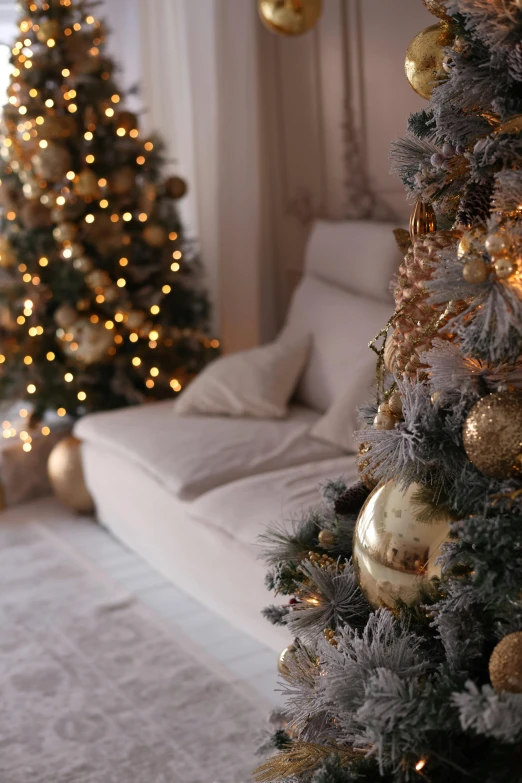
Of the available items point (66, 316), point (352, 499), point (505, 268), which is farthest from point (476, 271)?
point (66, 316)

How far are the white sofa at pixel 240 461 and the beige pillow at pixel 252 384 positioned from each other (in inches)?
1.9

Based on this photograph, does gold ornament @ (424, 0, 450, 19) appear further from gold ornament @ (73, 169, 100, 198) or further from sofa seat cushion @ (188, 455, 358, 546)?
gold ornament @ (73, 169, 100, 198)

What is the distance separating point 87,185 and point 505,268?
102 inches

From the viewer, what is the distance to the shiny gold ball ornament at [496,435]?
39.1 inches

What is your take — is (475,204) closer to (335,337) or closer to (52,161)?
(335,337)

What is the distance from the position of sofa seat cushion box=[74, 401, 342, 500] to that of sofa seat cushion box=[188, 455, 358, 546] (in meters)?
0.10

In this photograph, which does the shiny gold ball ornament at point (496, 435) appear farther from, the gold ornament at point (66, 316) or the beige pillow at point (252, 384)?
the gold ornament at point (66, 316)

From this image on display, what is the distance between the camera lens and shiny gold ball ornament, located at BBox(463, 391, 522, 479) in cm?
99

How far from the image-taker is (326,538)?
136 centimetres

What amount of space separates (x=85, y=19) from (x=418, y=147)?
267 centimetres

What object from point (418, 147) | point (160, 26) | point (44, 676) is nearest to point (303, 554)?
point (418, 147)

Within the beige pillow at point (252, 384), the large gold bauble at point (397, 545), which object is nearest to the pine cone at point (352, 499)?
the large gold bauble at point (397, 545)

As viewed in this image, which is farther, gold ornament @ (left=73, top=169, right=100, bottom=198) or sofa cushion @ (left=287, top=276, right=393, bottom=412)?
gold ornament @ (left=73, top=169, right=100, bottom=198)

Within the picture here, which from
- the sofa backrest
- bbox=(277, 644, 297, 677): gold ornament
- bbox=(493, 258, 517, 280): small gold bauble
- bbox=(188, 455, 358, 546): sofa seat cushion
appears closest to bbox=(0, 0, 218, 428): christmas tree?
the sofa backrest
